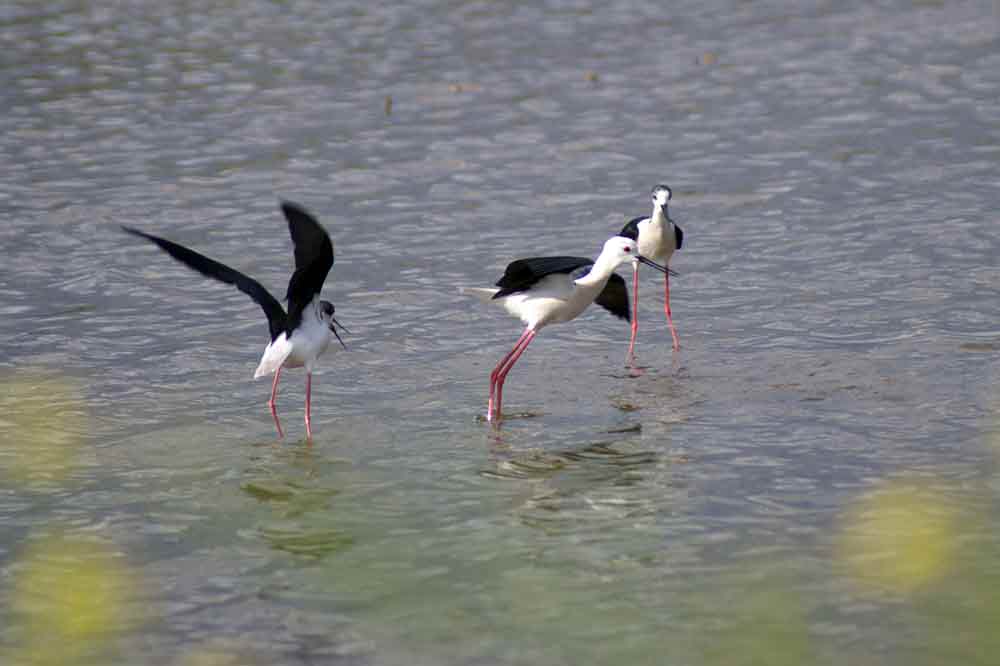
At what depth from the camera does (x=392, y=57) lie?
64.4 feet

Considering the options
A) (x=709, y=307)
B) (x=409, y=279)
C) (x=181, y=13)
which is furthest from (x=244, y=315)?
(x=181, y=13)

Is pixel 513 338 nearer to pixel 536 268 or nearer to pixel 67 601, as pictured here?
pixel 536 268

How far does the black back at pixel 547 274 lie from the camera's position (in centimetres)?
938

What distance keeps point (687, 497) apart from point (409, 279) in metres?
4.70

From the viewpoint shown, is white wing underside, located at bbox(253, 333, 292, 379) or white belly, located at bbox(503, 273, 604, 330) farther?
white belly, located at bbox(503, 273, 604, 330)

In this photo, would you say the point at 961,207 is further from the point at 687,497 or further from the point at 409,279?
the point at 687,497

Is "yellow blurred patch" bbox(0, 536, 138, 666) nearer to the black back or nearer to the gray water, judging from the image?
the gray water

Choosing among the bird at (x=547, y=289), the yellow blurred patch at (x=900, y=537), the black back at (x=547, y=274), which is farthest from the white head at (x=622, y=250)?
the yellow blurred patch at (x=900, y=537)

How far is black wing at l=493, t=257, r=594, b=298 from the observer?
9.36m

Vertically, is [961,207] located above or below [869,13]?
below

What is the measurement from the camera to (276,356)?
9195 millimetres

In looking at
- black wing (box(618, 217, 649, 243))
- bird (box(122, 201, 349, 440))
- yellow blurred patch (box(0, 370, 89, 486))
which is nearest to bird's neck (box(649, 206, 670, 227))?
black wing (box(618, 217, 649, 243))

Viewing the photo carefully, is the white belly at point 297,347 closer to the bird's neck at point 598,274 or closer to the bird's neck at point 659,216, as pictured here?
the bird's neck at point 598,274

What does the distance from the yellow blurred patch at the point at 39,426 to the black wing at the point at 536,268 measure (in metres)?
2.60
